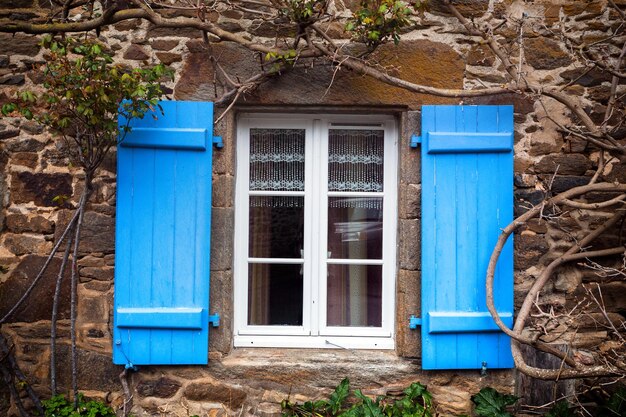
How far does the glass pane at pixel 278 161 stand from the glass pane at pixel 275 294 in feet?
1.60

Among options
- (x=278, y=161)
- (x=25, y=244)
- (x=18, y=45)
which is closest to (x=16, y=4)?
(x=18, y=45)

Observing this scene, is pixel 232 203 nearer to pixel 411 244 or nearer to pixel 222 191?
pixel 222 191

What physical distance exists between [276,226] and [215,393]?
1.02 metres

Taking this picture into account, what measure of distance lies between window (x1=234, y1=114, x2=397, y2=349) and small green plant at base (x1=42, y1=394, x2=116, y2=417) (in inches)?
33.1

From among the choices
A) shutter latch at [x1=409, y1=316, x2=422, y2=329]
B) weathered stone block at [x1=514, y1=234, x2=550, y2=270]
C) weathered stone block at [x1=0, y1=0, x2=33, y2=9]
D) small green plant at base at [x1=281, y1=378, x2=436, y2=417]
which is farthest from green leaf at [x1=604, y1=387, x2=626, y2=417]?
weathered stone block at [x1=0, y1=0, x2=33, y2=9]

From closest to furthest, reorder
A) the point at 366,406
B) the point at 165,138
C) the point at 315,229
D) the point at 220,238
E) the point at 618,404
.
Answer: the point at 618,404 → the point at 366,406 → the point at 165,138 → the point at 220,238 → the point at 315,229

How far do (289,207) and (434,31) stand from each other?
1.33 m

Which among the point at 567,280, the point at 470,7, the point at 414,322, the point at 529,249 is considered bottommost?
the point at 414,322

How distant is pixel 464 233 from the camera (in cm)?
343

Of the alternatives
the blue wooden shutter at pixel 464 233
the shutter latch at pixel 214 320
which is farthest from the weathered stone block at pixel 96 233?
the blue wooden shutter at pixel 464 233

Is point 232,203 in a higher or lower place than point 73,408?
higher

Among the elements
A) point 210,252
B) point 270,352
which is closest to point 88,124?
point 210,252

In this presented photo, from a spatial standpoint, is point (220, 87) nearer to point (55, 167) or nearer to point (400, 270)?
point (55, 167)

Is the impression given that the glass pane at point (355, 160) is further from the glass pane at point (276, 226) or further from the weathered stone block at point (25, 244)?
the weathered stone block at point (25, 244)
